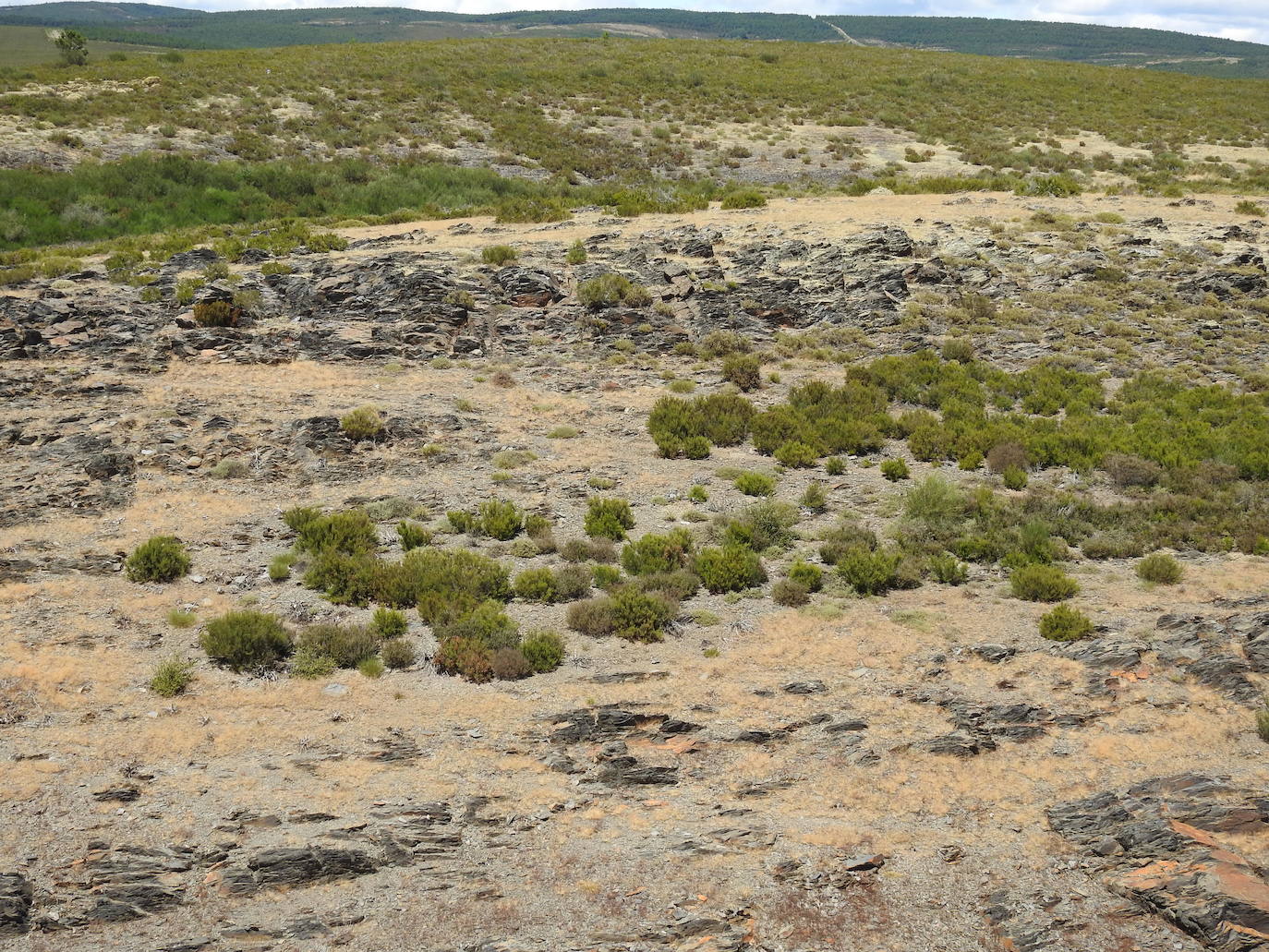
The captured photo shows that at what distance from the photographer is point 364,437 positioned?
727 inches

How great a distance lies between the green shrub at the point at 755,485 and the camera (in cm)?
1692

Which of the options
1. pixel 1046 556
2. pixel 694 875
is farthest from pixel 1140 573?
pixel 694 875

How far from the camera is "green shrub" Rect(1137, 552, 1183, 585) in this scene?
504 inches

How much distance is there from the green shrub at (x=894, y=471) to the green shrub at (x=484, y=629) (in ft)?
30.0

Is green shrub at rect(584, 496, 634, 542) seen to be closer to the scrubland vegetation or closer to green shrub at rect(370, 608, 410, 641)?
green shrub at rect(370, 608, 410, 641)

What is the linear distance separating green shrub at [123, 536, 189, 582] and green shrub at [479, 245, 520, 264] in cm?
1691

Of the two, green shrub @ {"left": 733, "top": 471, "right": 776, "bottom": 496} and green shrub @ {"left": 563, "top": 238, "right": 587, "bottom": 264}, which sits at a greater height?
green shrub @ {"left": 563, "top": 238, "right": 587, "bottom": 264}

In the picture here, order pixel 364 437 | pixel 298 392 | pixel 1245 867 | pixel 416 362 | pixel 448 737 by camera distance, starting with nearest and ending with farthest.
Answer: pixel 1245 867 → pixel 448 737 → pixel 364 437 → pixel 298 392 → pixel 416 362

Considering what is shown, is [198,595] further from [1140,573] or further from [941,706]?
[1140,573]

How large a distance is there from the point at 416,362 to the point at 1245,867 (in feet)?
68.9

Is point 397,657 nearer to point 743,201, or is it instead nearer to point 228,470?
point 228,470

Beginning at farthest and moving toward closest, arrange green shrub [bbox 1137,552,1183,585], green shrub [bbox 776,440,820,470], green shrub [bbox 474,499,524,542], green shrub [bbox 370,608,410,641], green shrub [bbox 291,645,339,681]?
green shrub [bbox 776,440,820,470] → green shrub [bbox 474,499,524,542] → green shrub [bbox 1137,552,1183,585] → green shrub [bbox 370,608,410,641] → green shrub [bbox 291,645,339,681]

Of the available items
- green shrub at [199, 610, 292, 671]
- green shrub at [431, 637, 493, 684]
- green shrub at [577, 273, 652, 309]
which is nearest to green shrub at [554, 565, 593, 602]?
green shrub at [431, 637, 493, 684]

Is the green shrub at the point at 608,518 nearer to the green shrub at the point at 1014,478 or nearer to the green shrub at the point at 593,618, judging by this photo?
the green shrub at the point at 593,618
